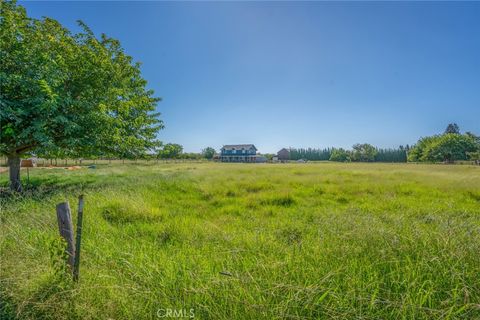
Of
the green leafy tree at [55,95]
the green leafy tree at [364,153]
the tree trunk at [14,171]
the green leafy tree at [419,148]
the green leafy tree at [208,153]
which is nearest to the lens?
the green leafy tree at [55,95]

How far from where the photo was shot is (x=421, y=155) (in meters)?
70.9

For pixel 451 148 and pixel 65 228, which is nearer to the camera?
pixel 65 228

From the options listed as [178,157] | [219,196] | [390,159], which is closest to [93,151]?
[219,196]

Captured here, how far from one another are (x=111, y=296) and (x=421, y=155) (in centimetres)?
9275

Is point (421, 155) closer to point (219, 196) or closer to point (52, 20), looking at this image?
point (219, 196)

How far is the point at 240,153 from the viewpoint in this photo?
8519cm

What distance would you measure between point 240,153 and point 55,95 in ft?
255

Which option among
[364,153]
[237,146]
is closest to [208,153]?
[237,146]

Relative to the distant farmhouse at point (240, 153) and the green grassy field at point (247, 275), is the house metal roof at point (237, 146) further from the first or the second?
the green grassy field at point (247, 275)

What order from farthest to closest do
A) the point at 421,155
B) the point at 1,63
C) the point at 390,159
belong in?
the point at 390,159
the point at 421,155
the point at 1,63

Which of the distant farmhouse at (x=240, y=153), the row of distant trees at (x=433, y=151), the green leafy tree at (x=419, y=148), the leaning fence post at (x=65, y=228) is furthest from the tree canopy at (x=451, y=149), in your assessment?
the leaning fence post at (x=65, y=228)

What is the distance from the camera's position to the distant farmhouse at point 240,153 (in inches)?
3314

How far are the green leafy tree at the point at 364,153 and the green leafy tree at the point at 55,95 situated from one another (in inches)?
3969

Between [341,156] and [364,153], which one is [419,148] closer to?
[364,153]
